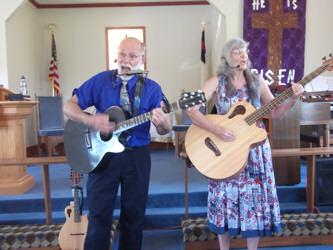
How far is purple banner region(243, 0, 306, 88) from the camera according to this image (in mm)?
4398

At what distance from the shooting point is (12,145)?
3465mm

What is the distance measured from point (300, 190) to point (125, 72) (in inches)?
101

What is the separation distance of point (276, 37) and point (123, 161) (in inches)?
149

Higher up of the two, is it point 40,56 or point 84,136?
point 40,56

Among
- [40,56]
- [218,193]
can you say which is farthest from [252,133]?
[40,56]

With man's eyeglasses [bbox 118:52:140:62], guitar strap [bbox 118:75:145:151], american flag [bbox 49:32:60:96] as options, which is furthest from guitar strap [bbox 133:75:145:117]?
american flag [bbox 49:32:60:96]

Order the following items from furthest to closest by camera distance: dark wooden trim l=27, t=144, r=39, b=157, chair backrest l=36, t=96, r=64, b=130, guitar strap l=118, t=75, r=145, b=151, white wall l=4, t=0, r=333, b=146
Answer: white wall l=4, t=0, r=333, b=146 → dark wooden trim l=27, t=144, r=39, b=157 → chair backrest l=36, t=96, r=64, b=130 → guitar strap l=118, t=75, r=145, b=151

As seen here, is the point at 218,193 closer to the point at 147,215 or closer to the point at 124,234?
the point at 124,234

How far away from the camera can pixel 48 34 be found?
6.65 metres

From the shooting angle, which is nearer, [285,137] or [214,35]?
[285,137]

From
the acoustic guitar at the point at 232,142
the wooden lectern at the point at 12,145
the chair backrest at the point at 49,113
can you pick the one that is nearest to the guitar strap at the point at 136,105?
the acoustic guitar at the point at 232,142

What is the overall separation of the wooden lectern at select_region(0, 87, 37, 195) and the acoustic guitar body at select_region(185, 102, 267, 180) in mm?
2393

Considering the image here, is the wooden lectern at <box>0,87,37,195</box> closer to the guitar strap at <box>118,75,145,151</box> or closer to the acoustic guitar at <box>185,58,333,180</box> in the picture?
the guitar strap at <box>118,75,145,151</box>

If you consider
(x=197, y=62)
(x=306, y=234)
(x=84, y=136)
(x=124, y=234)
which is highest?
(x=197, y=62)
